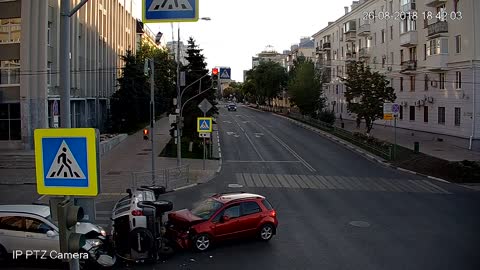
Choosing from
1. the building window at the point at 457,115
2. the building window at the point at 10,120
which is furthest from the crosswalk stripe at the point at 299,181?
the building window at the point at 10,120

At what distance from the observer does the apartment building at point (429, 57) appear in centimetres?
3750

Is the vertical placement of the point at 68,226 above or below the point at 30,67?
below

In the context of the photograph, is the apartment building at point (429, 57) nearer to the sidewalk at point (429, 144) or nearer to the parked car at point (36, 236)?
the sidewalk at point (429, 144)

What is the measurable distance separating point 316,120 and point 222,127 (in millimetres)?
11502

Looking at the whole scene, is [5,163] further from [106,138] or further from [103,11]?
[103,11]

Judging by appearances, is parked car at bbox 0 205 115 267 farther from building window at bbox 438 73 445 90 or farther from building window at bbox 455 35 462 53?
building window at bbox 438 73 445 90

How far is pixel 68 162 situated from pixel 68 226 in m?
0.71

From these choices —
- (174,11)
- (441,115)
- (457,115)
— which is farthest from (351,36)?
(174,11)

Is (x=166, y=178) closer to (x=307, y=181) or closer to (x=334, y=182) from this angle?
(x=307, y=181)

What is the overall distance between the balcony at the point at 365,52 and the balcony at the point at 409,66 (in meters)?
12.7

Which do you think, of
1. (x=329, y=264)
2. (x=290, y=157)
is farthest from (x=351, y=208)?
(x=290, y=157)

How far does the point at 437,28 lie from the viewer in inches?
1617

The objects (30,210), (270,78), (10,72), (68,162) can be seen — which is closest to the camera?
(68,162)

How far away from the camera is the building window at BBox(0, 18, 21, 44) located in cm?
3359
